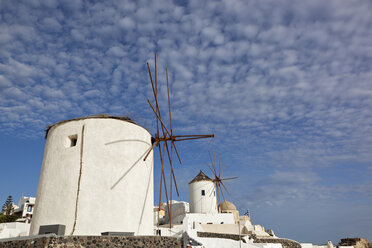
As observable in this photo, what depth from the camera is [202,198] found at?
1238 inches

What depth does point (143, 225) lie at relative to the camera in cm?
1268

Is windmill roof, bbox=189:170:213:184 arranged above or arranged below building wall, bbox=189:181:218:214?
above

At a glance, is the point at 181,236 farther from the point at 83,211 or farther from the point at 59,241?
the point at 59,241

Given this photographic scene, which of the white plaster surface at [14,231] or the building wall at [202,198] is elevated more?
the building wall at [202,198]

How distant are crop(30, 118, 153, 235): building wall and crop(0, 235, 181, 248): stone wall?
187 centimetres

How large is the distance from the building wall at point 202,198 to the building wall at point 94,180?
1845 centimetres

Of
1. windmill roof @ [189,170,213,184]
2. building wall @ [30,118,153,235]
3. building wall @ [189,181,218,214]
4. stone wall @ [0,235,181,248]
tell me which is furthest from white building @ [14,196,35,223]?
stone wall @ [0,235,181,248]

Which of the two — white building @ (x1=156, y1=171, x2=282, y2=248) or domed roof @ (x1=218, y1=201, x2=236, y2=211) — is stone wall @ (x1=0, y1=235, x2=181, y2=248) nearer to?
white building @ (x1=156, y1=171, x2=282, y2=248)

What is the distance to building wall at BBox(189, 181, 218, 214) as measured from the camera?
31.0 meters

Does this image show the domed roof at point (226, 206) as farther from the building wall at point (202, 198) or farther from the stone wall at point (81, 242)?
the stone wall at point (81, 242)

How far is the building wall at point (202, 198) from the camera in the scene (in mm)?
31016

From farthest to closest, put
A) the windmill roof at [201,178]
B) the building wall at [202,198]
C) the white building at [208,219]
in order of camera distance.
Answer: the windmill roof at [201,178], the building wall at [202,198], the white building at [208,219]

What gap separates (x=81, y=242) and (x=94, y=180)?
3.38 meters

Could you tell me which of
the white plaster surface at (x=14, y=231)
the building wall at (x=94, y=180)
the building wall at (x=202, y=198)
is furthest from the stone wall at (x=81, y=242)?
the building wall at (x=202, y=198)
